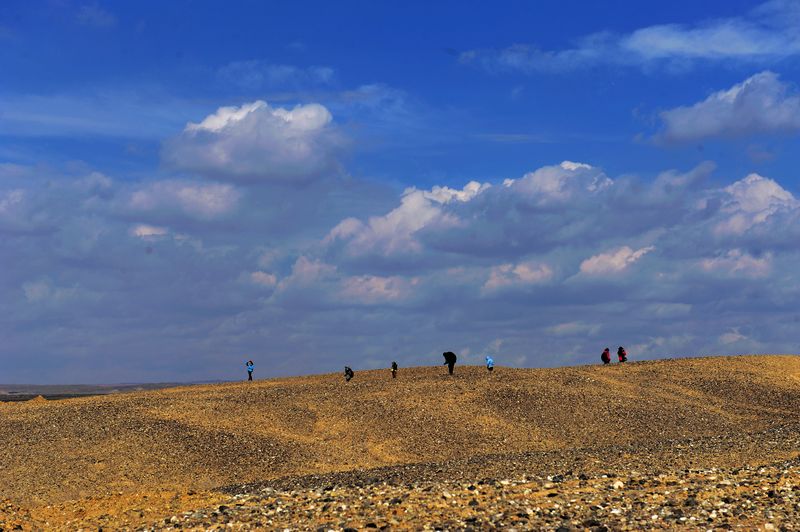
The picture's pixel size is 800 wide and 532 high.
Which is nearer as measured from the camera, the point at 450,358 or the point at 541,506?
the point at 541,506

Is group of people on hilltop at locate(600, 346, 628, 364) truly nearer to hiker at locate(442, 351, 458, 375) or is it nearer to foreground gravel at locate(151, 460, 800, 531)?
hiker at locate(442, 351, 458, 375)

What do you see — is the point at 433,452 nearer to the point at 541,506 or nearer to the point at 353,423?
the point at 353,423

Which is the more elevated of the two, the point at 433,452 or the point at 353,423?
the point at 353,423

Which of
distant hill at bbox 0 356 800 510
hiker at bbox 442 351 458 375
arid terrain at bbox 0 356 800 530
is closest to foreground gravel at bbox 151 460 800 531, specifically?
arid terrain at bbox 0 356 800 530

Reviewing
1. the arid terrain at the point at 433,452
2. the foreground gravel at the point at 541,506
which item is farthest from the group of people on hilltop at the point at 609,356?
the foreground gravel at the point at 541,506

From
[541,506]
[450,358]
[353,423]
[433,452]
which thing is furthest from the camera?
[450,358]

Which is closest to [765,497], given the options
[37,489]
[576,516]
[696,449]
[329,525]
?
[576,516]

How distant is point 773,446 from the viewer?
113ft

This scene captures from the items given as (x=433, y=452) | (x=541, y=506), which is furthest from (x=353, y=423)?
(x=541, y=506)

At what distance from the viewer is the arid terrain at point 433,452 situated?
20844 millimetres

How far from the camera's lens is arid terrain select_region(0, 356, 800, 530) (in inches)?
821

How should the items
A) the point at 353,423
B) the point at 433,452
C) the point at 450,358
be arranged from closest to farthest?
1. the point at 433,452
2. the point at 353,423
3. the point at 450,358

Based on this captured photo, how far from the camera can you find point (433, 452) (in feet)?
134

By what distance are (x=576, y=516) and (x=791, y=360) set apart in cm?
4814
